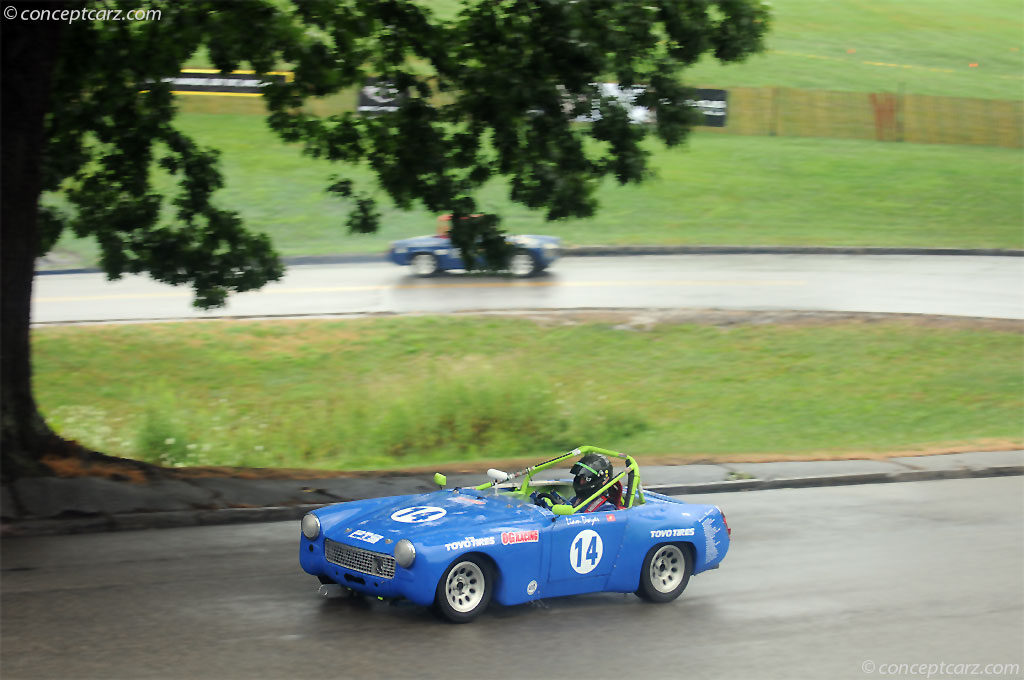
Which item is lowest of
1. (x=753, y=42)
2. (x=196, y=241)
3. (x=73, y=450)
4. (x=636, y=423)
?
(x=636, y=423)

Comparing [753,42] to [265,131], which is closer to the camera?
[753,42]

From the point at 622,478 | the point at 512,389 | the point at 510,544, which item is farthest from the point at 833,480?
the point at 510,544

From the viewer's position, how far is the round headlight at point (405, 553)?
27.5 ft

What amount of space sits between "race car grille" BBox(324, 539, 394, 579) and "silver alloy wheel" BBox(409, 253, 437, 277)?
2100 centimetres

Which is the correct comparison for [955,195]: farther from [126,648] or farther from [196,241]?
[126,648]

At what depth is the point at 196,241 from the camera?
15.4m

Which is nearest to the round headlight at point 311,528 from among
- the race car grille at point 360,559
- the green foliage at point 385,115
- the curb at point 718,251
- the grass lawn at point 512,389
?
the race car grille at point 360,559

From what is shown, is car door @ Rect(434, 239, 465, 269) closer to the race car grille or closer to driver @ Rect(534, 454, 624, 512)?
driver @ Rect(534, 454, 624, 512)

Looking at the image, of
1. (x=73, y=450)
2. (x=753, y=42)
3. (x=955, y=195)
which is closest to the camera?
(x=73, y=450)

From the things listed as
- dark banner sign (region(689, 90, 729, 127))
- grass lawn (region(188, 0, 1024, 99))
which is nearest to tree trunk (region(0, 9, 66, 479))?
grass lawn (region(188, 0, 1024, 99))

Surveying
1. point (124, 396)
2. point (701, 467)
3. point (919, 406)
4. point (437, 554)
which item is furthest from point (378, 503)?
point (919, 406)

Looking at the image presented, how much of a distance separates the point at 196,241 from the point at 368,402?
7.12 m

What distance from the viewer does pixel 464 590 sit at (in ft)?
29.0

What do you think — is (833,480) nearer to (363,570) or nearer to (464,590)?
(464,590)
